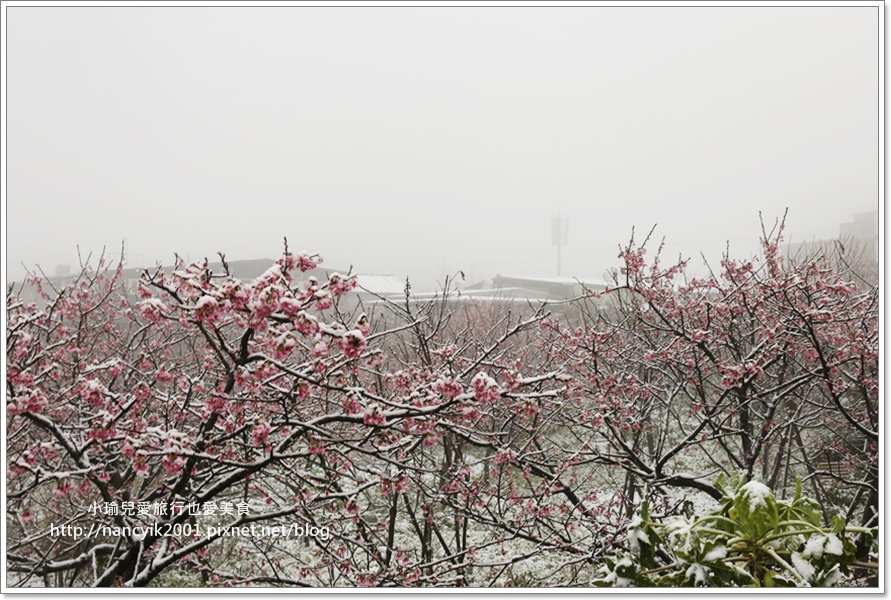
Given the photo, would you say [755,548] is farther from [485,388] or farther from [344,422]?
[344,422]

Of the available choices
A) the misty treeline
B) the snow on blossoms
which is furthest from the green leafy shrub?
the snow on blossoms

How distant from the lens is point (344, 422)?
1.82 meters

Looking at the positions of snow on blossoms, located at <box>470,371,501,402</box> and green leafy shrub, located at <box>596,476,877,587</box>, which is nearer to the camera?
green leafy shrub, located at <box>596,476,877,587</box>

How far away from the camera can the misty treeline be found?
4.87 feet

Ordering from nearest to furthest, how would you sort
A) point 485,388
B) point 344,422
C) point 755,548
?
point 755,548 → point 485,388 → point 344,422

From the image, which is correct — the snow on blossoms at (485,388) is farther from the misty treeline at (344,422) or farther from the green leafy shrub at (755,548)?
the green leafy shrub at (755,548)

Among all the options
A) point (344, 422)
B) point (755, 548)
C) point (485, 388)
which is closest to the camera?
point (755, 548)

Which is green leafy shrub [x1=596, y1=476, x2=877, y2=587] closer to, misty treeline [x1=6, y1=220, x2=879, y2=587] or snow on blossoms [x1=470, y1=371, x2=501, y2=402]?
misty treeline [x1=6, y1=220, x2=879, y2=587]

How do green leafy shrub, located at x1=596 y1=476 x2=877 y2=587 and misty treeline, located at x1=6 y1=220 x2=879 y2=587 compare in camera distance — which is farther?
misty treeline, located at x1=6 y1=220 x2=879 y2=587

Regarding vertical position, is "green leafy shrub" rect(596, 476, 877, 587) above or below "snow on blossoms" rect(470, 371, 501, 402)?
below

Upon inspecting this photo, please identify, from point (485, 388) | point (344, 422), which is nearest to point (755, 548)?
point (485, 388)

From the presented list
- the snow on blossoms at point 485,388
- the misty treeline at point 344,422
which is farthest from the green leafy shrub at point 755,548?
the snow on blossoms at point 485,388
